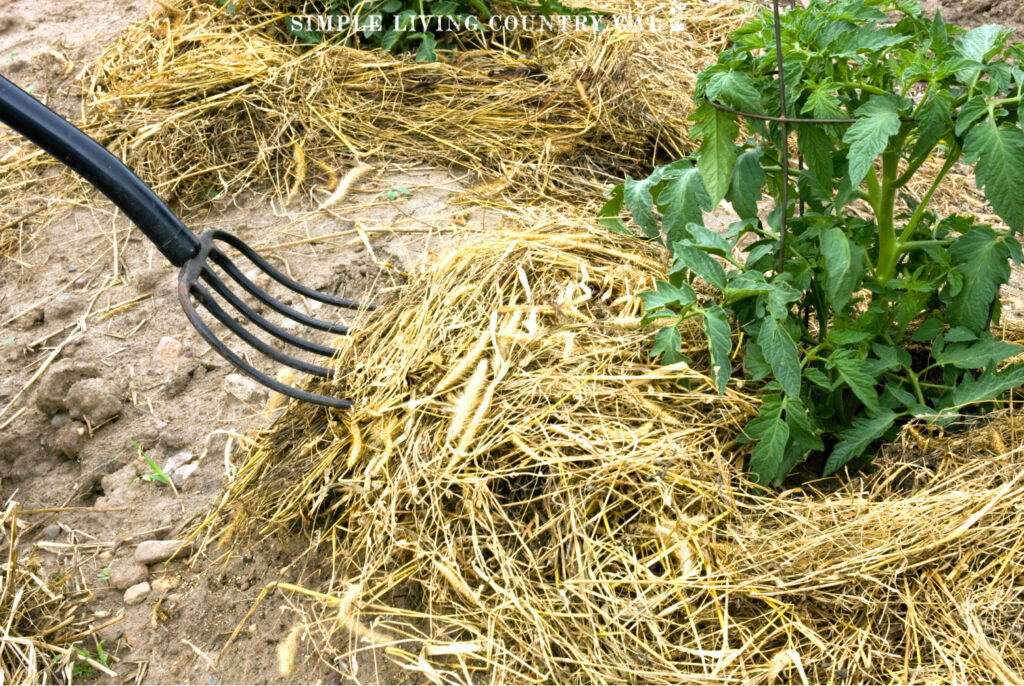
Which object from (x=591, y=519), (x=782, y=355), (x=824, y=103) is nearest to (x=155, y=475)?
(x=591, y=519)

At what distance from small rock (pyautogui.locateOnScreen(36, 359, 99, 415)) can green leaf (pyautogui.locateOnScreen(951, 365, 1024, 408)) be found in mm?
2283

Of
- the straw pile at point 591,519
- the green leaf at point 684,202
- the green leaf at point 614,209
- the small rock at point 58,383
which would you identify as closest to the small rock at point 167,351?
the small rock at point 58,383

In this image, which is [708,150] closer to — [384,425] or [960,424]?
[960,424]

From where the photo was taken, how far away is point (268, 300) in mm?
2363

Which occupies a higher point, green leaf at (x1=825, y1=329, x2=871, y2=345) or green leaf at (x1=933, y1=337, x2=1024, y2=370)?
green leaf at (x1=825, y1=329, x2=871, y2=345)

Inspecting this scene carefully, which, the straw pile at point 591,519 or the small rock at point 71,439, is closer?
the straw pile at point 591,519

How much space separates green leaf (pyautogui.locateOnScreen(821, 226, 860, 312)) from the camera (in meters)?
1.65

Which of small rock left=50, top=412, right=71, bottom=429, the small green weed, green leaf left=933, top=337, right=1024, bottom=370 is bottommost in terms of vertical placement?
the small green weed

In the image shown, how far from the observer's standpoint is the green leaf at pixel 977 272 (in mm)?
1762

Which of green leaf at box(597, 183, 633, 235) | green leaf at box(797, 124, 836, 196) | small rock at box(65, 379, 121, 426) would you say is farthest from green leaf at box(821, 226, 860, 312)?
small rock at box(65, 379, 121, 426)

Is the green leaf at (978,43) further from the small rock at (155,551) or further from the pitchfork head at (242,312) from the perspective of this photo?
the small rock at (155,551)

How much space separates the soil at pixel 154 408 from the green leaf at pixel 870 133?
130cm

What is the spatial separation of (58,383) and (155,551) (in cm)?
71

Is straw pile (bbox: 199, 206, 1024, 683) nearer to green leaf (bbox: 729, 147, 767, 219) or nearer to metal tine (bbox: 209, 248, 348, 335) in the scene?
metal tine (bbox: 209, 248, 348, 335)
